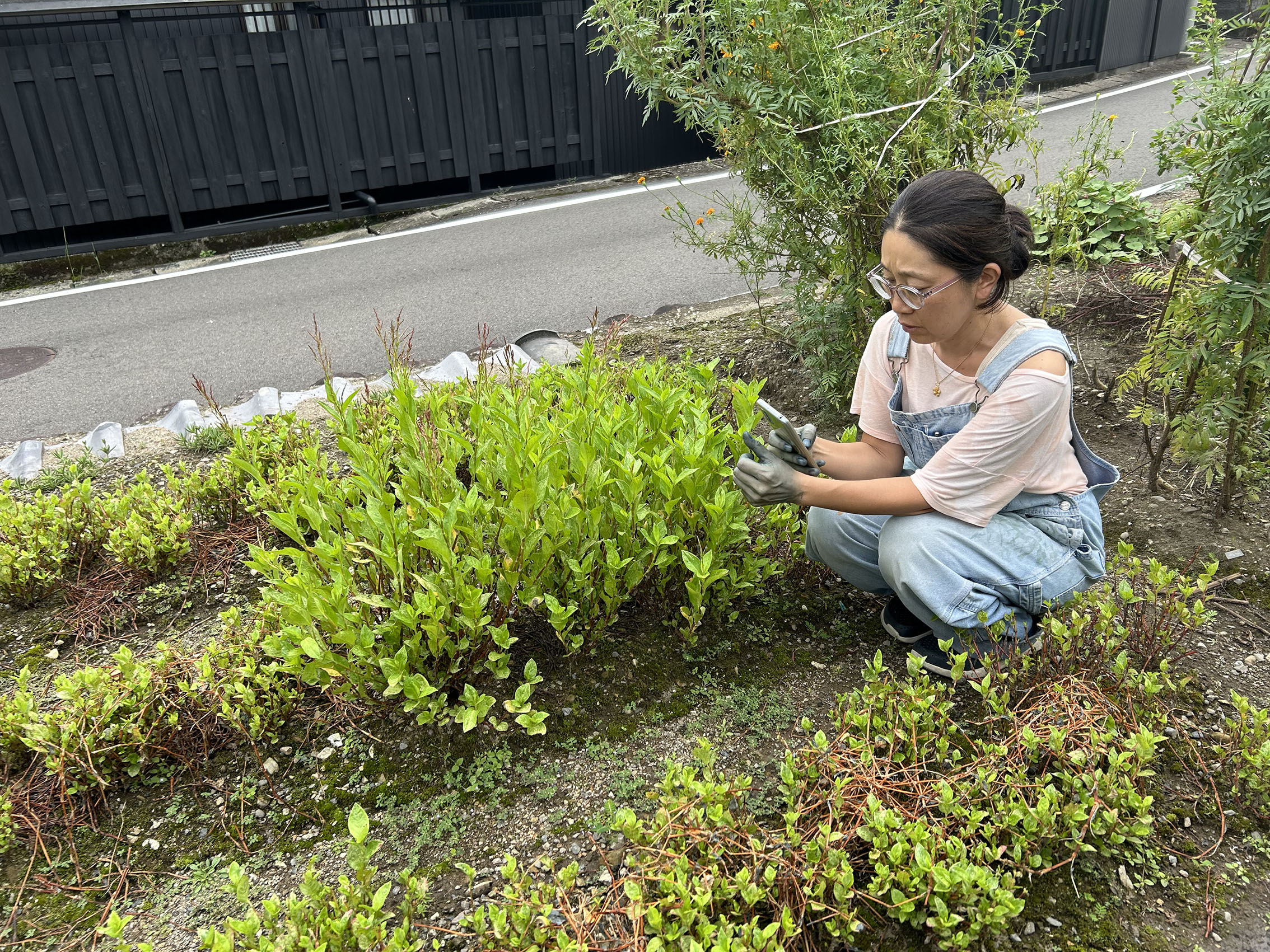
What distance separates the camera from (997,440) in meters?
2.39

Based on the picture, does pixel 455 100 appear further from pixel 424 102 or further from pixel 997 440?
pixel 997 440

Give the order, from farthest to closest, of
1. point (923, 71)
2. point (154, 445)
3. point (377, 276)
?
point (377, 276)
point (154, 445)
point (923, 71)

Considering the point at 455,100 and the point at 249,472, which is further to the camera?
the point at 455,100

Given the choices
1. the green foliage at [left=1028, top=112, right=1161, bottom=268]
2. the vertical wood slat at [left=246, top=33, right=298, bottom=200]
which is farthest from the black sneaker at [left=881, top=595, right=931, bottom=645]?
the vertical wood slat at [left=246, top=33, right=298, bottom=200]

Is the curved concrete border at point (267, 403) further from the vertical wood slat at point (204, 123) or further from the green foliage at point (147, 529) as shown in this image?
the vertical wood slat at point (204, 123)

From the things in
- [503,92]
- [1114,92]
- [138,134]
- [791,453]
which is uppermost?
[503,92]

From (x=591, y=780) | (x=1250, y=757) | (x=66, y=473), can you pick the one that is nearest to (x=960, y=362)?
(x=1250, y=757)

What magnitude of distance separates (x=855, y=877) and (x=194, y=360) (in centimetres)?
571

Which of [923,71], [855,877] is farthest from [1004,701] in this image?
[923,71]

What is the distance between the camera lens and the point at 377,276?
7953 mm

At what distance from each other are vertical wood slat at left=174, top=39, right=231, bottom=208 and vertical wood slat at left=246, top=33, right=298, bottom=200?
49 centimetres

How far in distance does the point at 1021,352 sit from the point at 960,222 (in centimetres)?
40

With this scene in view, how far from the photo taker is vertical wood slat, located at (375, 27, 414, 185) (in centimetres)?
929

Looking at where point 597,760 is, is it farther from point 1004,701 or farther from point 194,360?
point 194,360
